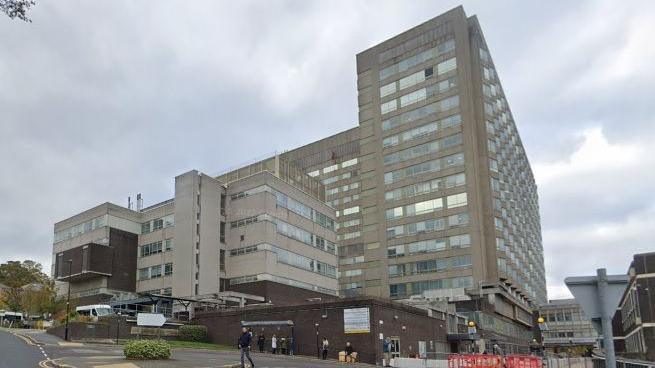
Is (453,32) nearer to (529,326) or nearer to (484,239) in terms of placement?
(484,239)

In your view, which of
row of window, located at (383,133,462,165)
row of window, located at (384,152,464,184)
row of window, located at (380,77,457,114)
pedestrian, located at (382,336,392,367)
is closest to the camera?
pedestrian, located at (382,336,392,367)

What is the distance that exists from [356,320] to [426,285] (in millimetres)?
52102

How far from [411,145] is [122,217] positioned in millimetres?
46665

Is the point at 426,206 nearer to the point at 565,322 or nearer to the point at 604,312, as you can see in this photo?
the point at 565,322

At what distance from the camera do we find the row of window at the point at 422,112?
95012 mm

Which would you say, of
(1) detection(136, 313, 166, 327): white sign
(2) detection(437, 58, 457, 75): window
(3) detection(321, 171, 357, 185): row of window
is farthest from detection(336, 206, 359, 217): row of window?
(1) detection(136, 313, 166, 327): white sign

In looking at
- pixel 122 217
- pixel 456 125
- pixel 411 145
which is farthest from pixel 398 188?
pixel 122 217

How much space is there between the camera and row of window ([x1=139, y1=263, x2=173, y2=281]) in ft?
241

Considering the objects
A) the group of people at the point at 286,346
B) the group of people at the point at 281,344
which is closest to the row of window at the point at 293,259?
the group of people at the point at 286,346

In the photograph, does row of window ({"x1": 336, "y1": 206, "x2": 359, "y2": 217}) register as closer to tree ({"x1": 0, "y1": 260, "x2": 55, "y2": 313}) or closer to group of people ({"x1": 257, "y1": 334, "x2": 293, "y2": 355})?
tree ({"x1": 0, "y1": 260, "x2": 55, "y2": 313})

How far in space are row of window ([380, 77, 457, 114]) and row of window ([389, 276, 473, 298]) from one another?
96.6ft

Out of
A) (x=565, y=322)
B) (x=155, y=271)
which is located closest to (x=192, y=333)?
(x=155, y=271)

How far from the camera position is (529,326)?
362ft

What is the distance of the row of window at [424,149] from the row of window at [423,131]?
5.40ft
